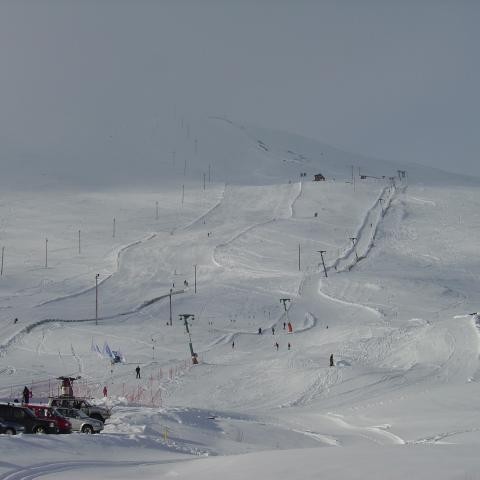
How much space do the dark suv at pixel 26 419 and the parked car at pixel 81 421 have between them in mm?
1408

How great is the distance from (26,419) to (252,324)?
4191cm

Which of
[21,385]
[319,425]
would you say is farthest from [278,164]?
[319,425]

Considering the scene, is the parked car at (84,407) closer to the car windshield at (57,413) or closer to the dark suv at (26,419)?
the car windshield at (57,413)

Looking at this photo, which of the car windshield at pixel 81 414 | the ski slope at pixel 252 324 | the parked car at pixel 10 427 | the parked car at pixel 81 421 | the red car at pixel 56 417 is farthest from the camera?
the car windshield at pixel 81 414

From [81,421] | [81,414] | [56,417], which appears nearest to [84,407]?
[81,414]

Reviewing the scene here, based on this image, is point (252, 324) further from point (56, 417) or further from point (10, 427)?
point (10, 427)

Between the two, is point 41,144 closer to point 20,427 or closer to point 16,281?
point 16,281

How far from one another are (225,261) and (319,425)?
60.1 meters

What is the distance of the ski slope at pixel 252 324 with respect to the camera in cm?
1784

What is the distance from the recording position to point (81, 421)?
24.2m

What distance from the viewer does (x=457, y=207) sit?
4803 inches

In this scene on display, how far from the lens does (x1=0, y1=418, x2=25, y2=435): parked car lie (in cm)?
2159

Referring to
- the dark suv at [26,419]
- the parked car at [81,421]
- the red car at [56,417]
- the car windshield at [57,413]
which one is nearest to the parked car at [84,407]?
the parked car at [81,421]

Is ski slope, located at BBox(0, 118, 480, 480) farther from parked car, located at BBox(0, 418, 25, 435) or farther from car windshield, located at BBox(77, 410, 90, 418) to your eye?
parked car, located at BBox(0, 418, 25, 435)
